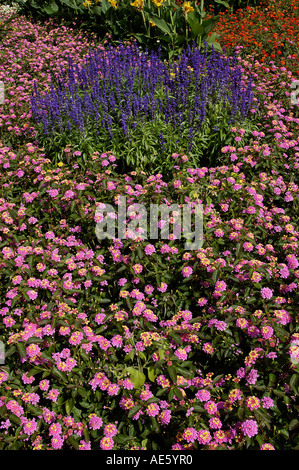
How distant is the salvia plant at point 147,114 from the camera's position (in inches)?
161

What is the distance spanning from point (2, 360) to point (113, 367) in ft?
2.12

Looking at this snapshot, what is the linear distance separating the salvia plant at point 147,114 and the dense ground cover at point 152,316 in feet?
0.96

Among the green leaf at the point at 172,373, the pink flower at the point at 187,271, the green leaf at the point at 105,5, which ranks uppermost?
the green leaf at the point at 105,5

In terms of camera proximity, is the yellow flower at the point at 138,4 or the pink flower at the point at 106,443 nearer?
the pink flower at the point at 106,443

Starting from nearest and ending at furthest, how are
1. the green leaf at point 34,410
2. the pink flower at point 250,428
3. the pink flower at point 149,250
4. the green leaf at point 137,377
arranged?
1. the pink flower at point 250,428
2. the green leaf at point 34,410
3. the green leaf at point 137,377
4. the pink flower at point 149,250

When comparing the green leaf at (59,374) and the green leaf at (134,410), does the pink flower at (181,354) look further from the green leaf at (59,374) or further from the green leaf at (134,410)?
the green leaf at (59,374)

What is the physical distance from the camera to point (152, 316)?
2344 millimetres

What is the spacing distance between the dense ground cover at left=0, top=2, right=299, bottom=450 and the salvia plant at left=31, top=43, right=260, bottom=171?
0.29 meters

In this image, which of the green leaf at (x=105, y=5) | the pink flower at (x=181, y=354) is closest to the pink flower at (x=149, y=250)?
the pink flower at (x=181, y=354)

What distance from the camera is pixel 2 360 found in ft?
7.06

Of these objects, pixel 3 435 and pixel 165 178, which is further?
pixel 165 178

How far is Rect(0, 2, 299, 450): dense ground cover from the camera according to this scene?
1926 mm
